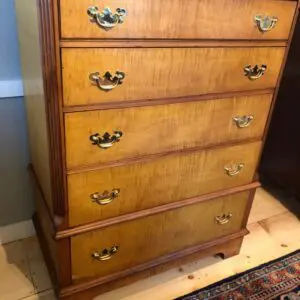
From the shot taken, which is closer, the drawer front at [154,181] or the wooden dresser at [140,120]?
the wooden dresser at [140,120]

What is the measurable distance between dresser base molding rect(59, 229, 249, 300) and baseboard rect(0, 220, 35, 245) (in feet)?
1.57

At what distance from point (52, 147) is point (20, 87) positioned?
0.47 m

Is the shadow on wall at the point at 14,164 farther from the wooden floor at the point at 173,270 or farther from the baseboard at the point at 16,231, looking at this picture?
the wooden floor at the point at 173,270

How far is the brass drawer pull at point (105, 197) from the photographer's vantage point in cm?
105

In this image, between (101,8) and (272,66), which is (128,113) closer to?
(101,8)

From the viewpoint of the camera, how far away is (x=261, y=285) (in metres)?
1.39

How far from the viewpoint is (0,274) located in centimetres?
137

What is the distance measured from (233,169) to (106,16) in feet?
2.42

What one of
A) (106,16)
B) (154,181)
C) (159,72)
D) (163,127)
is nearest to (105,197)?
(154,181)

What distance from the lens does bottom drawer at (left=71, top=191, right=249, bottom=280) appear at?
1.14 metres

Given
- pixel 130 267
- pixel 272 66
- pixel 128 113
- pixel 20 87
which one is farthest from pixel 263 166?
pixel 20 87

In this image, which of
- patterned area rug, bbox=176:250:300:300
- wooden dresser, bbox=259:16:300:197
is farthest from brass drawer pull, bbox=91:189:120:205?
wooden dresser, bbox=259:16:300:197

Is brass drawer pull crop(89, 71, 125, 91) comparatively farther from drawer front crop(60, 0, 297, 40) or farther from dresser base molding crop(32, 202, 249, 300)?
dresser base molding crop(32, 202, 249, 300)

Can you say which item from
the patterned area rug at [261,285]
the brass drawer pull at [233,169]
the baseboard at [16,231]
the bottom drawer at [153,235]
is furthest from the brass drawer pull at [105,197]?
the baseboard at [16,231]
